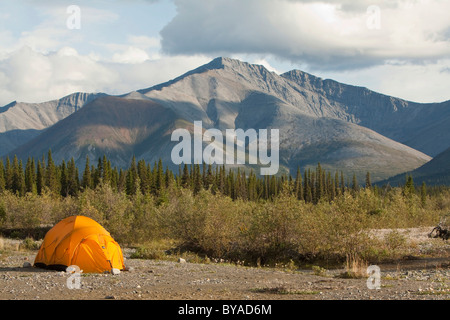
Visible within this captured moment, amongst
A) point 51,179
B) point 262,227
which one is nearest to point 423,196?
point 51,179

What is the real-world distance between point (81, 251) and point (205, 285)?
734 centimetres

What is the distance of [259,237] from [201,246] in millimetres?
4950

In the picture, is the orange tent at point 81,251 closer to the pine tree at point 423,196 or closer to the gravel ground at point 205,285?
the gravel ground at point 205,285

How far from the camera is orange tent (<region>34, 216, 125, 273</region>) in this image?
24.0 m

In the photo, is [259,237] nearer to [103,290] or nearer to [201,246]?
[201,246]

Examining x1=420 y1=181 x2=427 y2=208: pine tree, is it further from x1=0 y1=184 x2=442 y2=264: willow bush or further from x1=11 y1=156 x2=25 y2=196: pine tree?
x1=11 y1=156 x2=25 y2=196: pine tree

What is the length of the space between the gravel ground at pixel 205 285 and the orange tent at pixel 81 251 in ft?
2.50

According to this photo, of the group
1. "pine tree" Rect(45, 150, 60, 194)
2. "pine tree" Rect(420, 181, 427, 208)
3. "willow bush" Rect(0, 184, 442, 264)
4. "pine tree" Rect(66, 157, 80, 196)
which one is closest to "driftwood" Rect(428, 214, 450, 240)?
"willow bush" Rect(0, 184, 442, 264)

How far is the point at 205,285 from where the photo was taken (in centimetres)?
2012

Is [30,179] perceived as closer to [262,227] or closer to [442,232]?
[262,227]

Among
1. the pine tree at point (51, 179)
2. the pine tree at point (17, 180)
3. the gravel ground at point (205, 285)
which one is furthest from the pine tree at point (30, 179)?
the gravel ground at point (205, 285)

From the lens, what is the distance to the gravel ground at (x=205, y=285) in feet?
55.6
